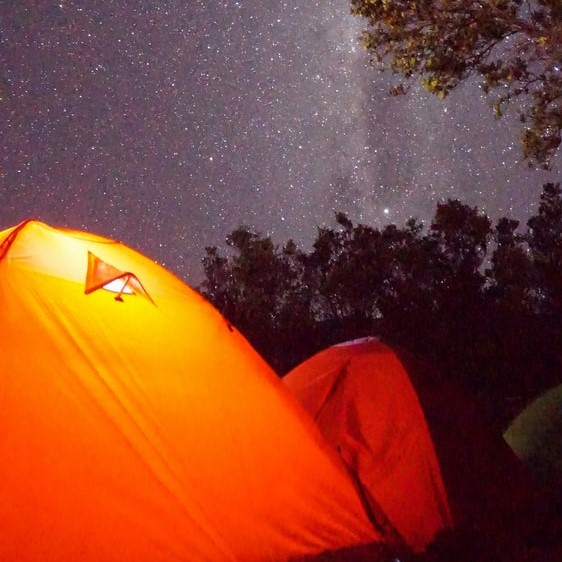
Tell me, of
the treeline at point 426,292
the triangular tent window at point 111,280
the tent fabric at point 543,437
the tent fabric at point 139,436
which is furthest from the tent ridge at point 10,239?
the treeline at point 426,292

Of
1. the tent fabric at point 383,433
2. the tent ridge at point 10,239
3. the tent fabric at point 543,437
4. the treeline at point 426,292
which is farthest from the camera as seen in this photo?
the treeline at point 426,292

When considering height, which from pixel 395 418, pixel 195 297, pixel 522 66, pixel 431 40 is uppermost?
pixel 431 40

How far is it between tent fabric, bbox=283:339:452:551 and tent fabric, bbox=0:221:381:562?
25 centimetres

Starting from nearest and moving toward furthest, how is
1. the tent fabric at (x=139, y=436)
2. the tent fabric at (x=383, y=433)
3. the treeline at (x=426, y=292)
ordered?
the tent fabric at (x=139, y=436) < the tent fabric at (x=383, y=433) < the treeline at (x=426, y=292)

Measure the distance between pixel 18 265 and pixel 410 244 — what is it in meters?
17.4

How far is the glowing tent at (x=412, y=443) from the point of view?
4863 millimetres

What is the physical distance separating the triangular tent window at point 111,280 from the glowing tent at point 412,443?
55.7 inches

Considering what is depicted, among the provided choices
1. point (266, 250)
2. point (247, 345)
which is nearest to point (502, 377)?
point (247, 345)

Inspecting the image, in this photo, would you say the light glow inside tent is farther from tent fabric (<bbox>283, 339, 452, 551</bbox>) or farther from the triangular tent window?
tent fabric (<bbox>283, 339, 452, 551</bbox>)

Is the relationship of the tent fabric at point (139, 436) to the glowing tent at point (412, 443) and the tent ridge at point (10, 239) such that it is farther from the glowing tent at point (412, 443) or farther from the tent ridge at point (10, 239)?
the glowing tent at point (412, 443)

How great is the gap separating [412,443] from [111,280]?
82.1 inches

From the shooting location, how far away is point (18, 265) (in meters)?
4.45

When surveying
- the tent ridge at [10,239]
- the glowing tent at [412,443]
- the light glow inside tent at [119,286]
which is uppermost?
the tent ridge at [10,239]

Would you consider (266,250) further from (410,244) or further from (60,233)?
(60,233)
